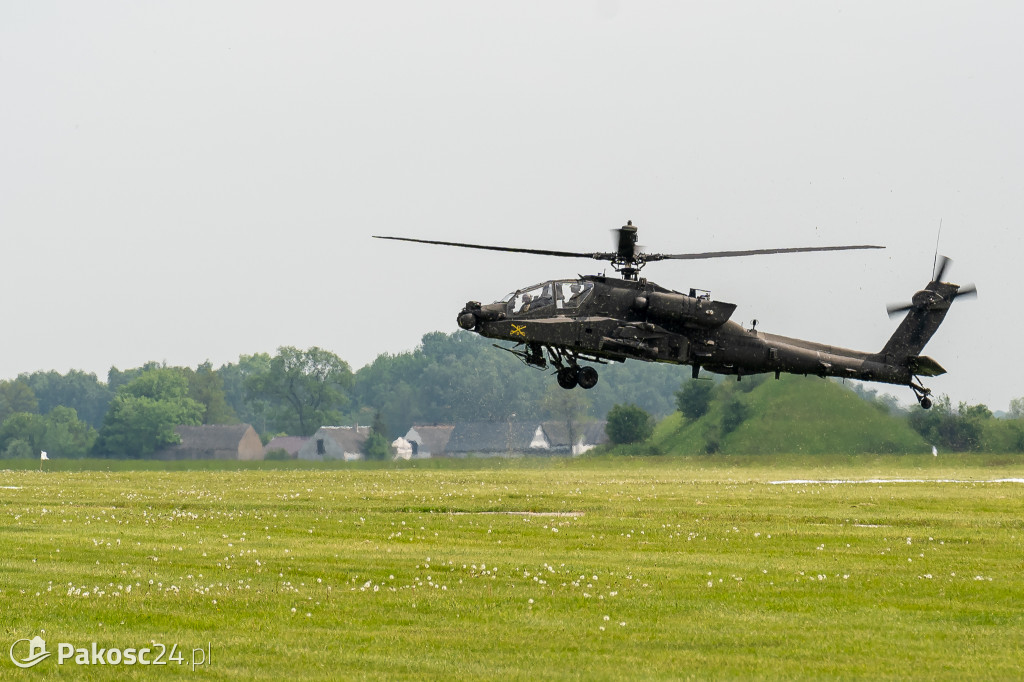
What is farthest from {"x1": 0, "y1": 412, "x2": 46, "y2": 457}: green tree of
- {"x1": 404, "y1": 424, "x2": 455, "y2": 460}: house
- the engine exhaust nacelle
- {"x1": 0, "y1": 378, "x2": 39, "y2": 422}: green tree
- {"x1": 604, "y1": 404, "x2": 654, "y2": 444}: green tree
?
the engine exhaust nacelle

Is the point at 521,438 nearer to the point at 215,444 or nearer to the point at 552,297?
the point at 215,444

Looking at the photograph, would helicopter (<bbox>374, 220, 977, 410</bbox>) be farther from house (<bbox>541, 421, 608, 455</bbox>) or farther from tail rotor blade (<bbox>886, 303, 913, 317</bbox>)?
house (<bbox>541, 421, 608, 455</bbox>)

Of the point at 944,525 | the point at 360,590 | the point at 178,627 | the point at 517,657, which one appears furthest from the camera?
the point at 944,525

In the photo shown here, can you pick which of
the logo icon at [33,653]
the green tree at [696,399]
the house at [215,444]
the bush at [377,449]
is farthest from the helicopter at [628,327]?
the house at [215,444]

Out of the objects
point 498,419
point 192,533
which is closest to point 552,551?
point 192,533

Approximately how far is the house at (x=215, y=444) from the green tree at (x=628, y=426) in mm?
59538

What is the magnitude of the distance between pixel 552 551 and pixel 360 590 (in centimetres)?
722

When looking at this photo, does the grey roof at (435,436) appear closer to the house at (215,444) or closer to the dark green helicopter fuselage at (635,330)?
the house at (215,444)

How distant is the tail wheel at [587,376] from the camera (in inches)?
1813

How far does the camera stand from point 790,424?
91625mm

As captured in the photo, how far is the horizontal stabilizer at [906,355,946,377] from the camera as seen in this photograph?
5094 cm

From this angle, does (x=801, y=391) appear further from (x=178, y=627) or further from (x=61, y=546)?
(x=178, y=627)

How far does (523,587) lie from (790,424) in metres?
72.2

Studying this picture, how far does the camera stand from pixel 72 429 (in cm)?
15538
